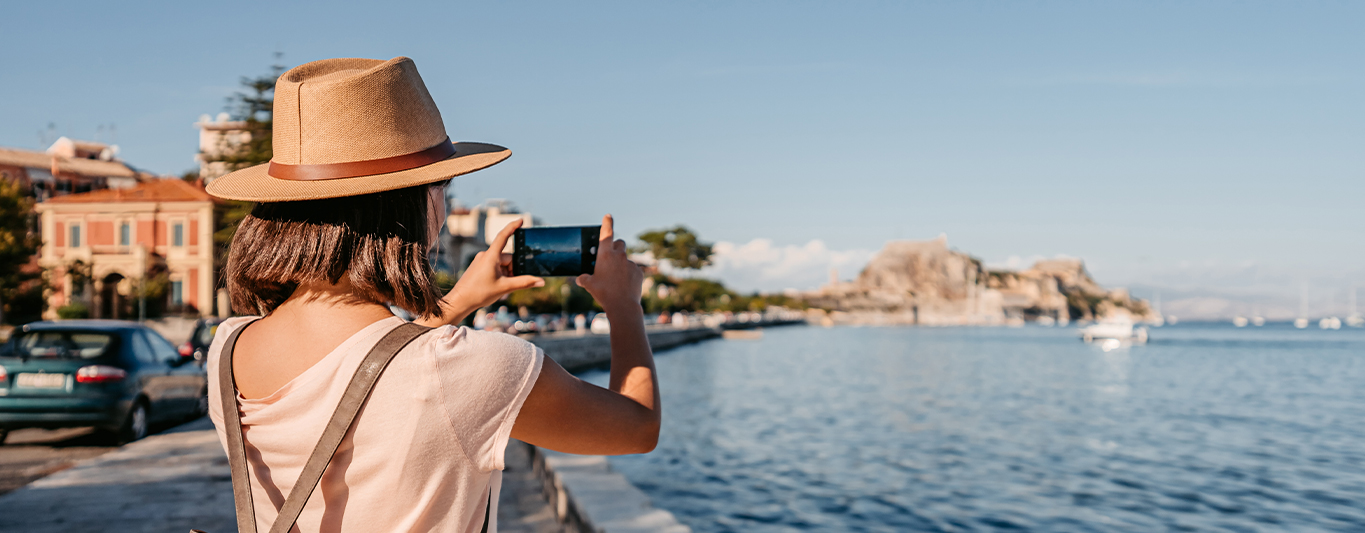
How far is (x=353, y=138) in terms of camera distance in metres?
1.46

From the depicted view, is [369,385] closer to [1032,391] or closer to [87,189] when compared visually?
[1032,391]

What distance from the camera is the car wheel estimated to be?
32.9ft

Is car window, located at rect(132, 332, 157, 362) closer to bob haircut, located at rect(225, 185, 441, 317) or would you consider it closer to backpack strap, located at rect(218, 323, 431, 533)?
bob haircut, located at rect(225, 185, 441, 317)

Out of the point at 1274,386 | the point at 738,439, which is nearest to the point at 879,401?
the point at 738,439

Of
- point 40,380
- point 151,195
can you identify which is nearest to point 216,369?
point 40,380

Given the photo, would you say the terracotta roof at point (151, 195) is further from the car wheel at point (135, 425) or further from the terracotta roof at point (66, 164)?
the car wheel at point (135, 425)

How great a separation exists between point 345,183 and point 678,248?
10166 centimetres

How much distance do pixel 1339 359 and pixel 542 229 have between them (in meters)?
83.1

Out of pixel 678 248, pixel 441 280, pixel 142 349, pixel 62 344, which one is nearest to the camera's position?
pixel 441 280

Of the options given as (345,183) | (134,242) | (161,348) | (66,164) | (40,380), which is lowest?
(40,380)

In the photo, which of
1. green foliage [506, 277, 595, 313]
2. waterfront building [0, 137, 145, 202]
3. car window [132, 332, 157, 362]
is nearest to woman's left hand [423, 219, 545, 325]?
car window [132, 332, 157, 362]

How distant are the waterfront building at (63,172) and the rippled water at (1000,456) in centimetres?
4639

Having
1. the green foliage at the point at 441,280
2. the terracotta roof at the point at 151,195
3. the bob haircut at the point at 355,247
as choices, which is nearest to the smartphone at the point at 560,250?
the green foliage at the point at 441,280

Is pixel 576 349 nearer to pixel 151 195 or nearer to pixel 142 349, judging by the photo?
pixel 151 195
